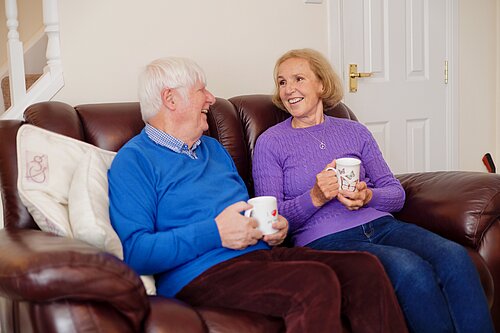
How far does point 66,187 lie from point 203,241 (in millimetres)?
418

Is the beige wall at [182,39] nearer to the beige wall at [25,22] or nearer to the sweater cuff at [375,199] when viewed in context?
the sweater cuff at [375,199]

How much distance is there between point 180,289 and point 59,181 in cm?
45

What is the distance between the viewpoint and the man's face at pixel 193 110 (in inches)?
76.2

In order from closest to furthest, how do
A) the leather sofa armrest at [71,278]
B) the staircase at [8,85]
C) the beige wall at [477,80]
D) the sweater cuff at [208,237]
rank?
the leather sofa armrest at [71,278] < the sweater cuff at [208,237] < the staircase at [8,85] < the beige wall at [477,80]

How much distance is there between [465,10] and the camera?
3.82 meters

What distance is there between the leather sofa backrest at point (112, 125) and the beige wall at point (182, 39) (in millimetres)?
365

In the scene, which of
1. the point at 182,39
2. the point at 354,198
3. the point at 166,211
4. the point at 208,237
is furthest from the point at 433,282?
the point at 182,39

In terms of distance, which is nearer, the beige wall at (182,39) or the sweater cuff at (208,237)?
the sweater cuff at (208,237)

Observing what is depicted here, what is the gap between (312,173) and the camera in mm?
2152

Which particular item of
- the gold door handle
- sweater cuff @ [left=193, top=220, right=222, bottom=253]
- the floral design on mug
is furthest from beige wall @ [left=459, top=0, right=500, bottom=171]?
sweater cuff @ [left=193, top=220, right=222, bottom=253]

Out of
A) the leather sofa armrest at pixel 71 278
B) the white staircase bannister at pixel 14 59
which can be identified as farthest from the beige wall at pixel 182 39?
the leather sofa armrest at pixel 71 278

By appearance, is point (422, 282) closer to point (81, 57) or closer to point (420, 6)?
point (81, 57)

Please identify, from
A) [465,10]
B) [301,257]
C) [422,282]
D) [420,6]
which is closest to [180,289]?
[301,257]

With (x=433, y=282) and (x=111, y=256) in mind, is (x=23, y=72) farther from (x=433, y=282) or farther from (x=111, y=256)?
(x=433, y=282)
